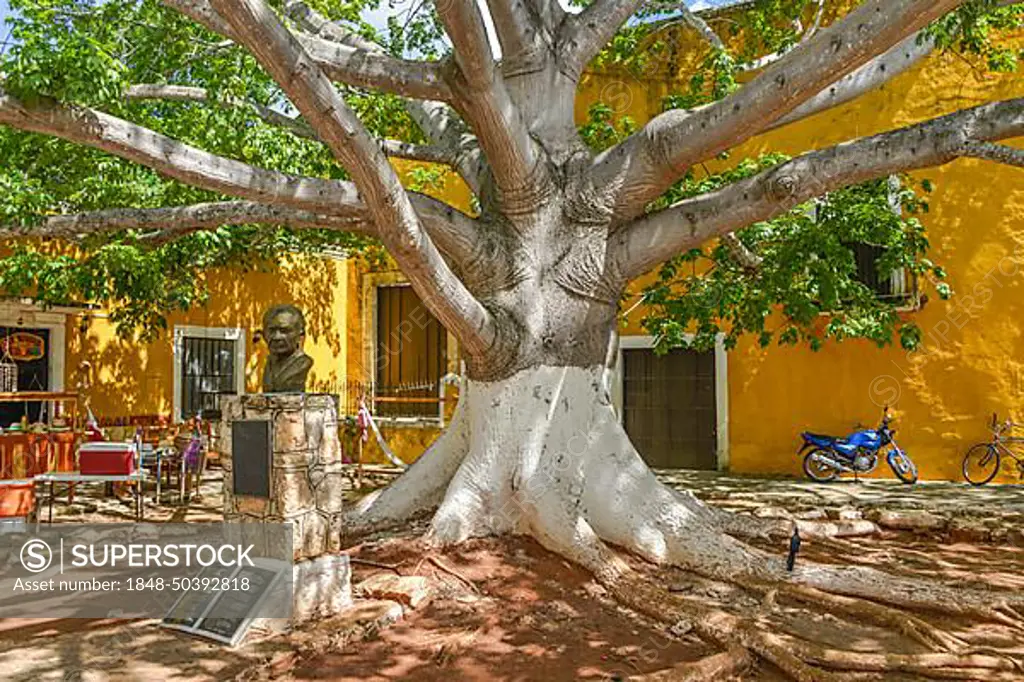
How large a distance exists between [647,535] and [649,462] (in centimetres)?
792

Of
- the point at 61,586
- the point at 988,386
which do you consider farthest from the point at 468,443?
the point at 988,386

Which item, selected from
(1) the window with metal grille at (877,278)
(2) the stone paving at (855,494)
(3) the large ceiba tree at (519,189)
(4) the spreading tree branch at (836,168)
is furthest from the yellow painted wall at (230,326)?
(4) the spreading tree branch at (836,168)

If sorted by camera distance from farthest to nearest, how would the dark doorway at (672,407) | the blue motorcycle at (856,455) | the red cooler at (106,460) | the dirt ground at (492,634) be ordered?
the dark doorway at (672,407) < the blue motorcycle at (856,455) < the red cooler at (106,460) < the dirt ground at (492,634)

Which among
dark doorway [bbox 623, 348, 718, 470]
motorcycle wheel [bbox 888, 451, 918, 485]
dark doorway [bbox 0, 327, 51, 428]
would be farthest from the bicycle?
dark doorway [bbox 0, 327, 51, 428]

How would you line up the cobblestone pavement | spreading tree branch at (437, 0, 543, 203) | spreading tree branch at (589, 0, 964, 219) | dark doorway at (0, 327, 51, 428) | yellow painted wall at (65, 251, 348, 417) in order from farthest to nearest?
yellow painted wall at (65, 251, 348, 417) < dark doorway at (0, 327, 51, 428) < the cobblestone pavement < spreading tree branch at (437, 0, 543, 203) < spreading tree branch at (589, 0, 964, 219)

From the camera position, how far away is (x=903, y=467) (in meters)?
11.8

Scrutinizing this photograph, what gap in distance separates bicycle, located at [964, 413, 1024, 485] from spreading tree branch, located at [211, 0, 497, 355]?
358 inches

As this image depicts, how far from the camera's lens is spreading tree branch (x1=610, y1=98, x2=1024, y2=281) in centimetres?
583

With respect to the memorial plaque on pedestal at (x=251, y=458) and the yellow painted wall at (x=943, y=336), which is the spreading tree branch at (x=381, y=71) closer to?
the memorial plaque on pedestal at (x=251, y=458)

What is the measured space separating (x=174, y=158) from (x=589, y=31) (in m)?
3.82

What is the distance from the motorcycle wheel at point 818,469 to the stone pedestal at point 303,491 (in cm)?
862

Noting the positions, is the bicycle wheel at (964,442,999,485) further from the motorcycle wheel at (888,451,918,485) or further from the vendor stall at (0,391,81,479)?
the vendor stall at (0,391,81,479)

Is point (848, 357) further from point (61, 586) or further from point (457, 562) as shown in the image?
point (61, 586)

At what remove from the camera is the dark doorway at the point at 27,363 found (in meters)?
12.2
